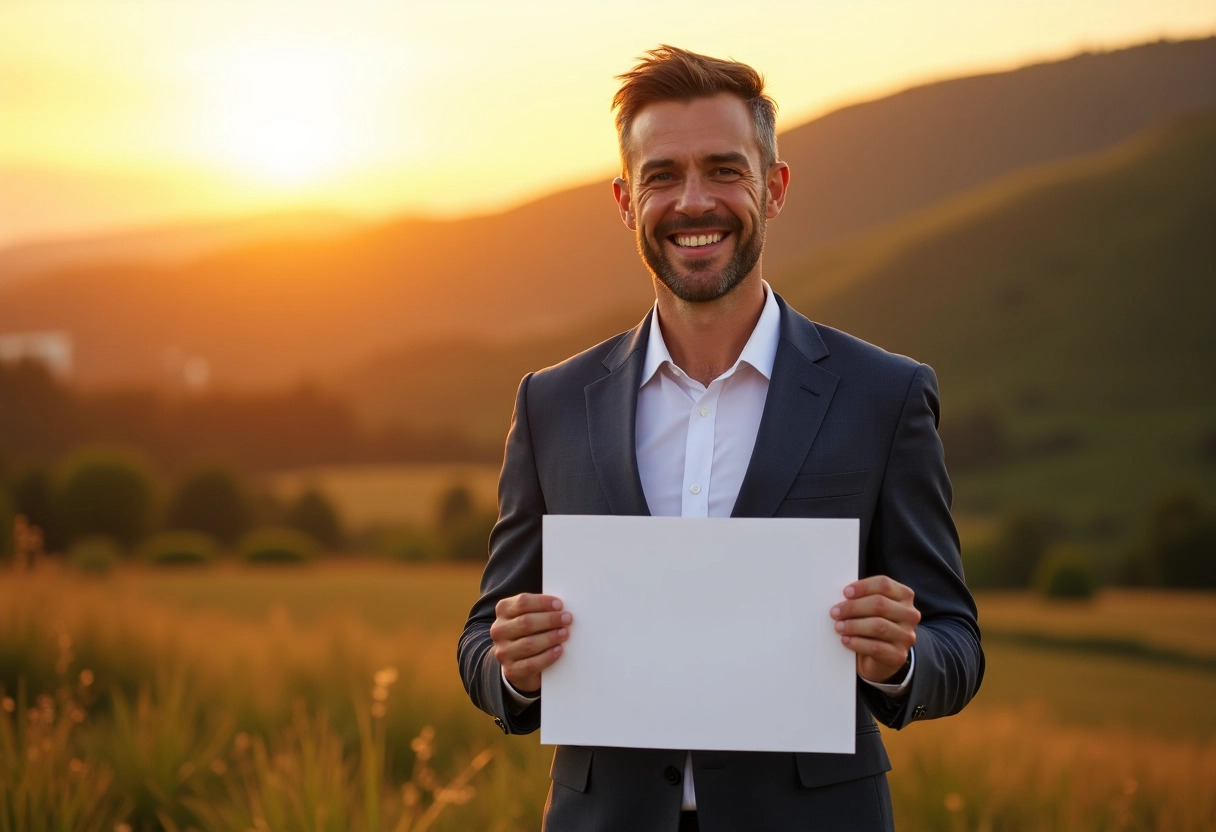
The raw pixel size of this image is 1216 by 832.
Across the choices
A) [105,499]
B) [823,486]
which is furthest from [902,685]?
[105,499]

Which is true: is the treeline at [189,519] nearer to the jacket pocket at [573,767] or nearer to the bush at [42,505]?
the bush at [42,505]

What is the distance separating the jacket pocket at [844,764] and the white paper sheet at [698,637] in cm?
18

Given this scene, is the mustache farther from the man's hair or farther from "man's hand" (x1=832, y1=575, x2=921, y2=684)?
"man's hand" (x1=832, y1=575, x2=921, y2=684)

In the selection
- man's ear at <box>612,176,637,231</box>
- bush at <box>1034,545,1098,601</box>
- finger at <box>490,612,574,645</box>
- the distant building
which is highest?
the distant building

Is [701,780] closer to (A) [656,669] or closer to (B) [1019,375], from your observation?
(A) [656,669]

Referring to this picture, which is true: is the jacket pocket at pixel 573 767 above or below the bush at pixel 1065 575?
above

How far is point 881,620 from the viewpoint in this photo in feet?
6.16

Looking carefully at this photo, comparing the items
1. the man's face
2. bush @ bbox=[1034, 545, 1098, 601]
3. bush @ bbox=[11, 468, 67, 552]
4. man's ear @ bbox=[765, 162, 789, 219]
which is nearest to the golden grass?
bush @ bbox=[1034, 545, 1098, 601]

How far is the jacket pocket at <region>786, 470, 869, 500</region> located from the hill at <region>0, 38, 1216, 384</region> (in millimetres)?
17032

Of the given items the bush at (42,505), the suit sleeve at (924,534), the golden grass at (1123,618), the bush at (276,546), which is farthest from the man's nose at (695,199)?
the bush at (42,505)

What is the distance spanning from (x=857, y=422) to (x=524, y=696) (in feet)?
2.95

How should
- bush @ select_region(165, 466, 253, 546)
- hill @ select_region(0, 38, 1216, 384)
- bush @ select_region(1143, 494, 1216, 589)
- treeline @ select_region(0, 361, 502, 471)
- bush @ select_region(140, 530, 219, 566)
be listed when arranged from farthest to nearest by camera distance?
hill @ select_region(0, 38, 1216, 384), treeline @ select_region(0, 361, 502, 471), bush @ select_region(165, 466, 253, 546), bush @ select_region(140, 530, 219, 566), bush @ select_region(1143, 494, 1216, 589)

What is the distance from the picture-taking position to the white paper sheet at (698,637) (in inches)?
78.1

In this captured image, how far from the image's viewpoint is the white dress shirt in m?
2.30
